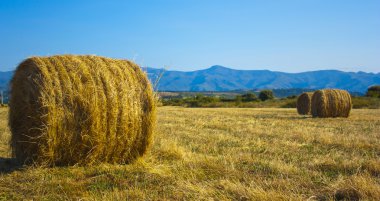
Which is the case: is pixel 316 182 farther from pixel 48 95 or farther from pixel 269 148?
pixel 48 95

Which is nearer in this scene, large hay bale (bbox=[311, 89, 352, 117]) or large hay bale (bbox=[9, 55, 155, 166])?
large hay bale (bbox=[9, 55, 155, 166])

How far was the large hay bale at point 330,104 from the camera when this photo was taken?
21.0m

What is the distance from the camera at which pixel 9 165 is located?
7.32 metres

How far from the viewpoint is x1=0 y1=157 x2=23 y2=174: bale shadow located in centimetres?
683

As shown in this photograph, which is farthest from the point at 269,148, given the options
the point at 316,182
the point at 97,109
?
the point at 97,109

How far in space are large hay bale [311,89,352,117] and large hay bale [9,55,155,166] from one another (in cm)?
1517

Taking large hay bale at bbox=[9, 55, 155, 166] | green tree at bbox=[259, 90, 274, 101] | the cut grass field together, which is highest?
large hay bale at bbox=[9, 55, 155, 166]

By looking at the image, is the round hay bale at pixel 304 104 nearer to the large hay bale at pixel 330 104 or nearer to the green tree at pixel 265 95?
the large hay bale at pixel 330 104

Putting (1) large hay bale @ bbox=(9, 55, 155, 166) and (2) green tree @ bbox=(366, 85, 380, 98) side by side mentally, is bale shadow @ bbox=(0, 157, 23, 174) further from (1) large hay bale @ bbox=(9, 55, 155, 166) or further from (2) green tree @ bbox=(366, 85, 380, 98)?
(2) green tree @ bbox=(366, 85, 380, 98)

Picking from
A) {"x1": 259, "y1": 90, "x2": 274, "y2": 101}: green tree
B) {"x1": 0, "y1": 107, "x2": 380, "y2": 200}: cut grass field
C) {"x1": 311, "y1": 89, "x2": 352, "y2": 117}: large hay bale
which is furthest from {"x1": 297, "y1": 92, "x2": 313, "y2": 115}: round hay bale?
{"x1": 259, "y1": 90, "x2": 274, "y2": 101}: green tree

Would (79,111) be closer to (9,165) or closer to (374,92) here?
(9,165)

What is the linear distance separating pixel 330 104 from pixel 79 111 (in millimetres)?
16690

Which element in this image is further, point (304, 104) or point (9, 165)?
point (304, 104)

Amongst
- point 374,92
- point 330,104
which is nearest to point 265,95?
point 374,92
